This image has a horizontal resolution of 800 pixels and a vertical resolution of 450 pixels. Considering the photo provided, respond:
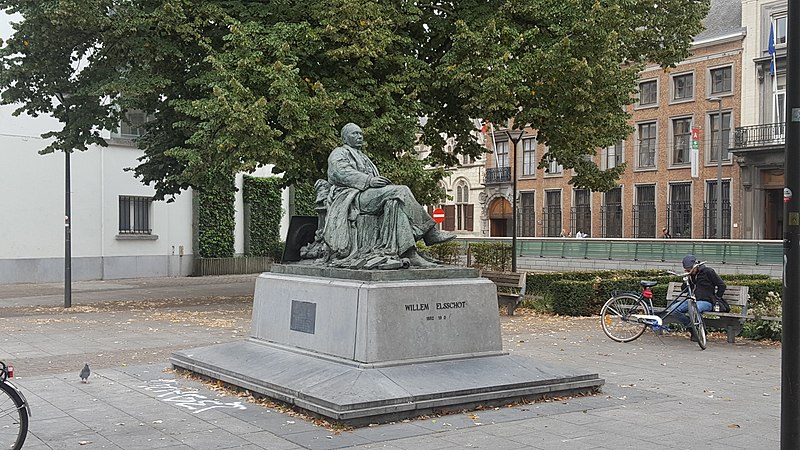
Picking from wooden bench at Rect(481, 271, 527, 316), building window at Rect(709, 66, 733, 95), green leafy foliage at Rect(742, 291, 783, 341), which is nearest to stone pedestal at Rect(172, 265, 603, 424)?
green leafy foliage at Rect(742, 291, 783, 341)

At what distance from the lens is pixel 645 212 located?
5431 centimetres

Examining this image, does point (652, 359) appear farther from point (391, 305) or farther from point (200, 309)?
point (200, 309)

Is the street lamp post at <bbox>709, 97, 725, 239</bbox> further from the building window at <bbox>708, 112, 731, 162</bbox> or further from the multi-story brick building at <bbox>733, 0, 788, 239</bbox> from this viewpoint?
the multi-story brick building at <bbox>733, 0, 788, 239</bbox>

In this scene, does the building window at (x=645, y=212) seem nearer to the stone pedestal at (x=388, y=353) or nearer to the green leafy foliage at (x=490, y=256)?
the green leafy foliage at (x=490, y=256)

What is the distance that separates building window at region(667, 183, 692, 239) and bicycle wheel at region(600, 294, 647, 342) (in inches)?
1487

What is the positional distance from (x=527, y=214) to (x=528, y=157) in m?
4.01

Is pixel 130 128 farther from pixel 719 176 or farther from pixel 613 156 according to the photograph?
pixel 613 156

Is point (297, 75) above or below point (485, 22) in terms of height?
below

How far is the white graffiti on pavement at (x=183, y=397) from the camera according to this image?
9.29 meters

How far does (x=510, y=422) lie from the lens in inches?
338

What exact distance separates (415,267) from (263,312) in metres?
2.26

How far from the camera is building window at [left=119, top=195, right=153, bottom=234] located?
103 ft

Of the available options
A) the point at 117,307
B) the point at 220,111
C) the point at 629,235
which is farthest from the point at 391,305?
the point at 629,235

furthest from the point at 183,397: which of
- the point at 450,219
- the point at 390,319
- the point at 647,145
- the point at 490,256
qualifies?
the point at 450,219
